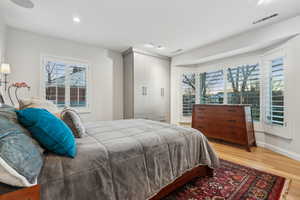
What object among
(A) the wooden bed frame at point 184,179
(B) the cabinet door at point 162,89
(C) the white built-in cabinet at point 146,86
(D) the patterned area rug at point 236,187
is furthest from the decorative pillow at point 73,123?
(B) the cabinet door at point 162,89

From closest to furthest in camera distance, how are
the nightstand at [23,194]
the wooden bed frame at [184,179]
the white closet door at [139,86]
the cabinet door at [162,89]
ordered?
the nightstand at [23,194], the wooden bed frame at [184,179], the white closet door at [139,86], the cabinet door at [162,89]

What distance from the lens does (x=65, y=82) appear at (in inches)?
140

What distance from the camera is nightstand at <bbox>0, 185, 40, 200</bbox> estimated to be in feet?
1.88

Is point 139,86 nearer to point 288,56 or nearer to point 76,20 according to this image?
point 76,20

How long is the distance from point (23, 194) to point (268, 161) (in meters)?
3.19

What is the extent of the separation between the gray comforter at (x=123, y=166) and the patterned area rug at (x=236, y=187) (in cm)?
23

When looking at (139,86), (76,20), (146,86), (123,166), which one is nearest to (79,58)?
(76,20)

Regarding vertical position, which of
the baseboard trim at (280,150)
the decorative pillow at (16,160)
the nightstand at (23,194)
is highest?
the decorative pillow at (16,160)

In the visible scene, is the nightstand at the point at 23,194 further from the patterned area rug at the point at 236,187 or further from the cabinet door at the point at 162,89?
the cabinet door at the point at 162,89

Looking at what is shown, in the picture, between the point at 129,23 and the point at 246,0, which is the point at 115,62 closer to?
the point at 129,23

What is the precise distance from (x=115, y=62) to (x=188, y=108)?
2.73 meters

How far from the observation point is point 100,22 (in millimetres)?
2693

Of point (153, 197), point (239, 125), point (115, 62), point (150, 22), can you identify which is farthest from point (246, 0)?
point (115, 62)

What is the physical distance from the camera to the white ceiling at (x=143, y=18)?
7.16 feet
